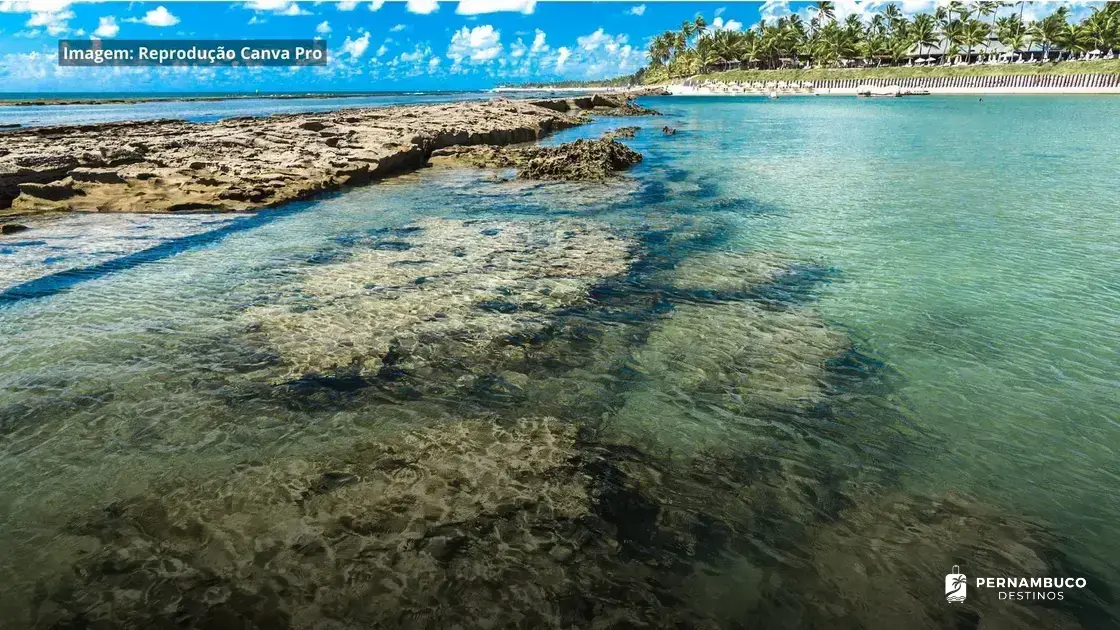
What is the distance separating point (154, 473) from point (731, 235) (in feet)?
37.5

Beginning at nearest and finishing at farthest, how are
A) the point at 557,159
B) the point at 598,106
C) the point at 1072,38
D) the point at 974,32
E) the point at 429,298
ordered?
the point at 429,298 → the point at 557,159 → the point at 598,106 → the point at 1072,38 → the point at 974,32

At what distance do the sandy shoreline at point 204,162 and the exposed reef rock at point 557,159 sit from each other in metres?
2.14

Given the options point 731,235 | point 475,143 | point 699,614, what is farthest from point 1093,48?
point 699,614

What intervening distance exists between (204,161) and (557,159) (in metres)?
12.7

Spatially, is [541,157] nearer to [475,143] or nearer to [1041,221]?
[475,143]

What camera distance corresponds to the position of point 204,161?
778 inches

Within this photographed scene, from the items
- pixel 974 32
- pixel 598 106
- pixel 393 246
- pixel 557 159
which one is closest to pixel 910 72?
pixel 974 32

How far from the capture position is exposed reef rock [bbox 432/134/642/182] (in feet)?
72.4

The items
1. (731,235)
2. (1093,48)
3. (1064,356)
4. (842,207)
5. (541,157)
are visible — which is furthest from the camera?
(1093,48)

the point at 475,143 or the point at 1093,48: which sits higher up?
the point at 1093,48

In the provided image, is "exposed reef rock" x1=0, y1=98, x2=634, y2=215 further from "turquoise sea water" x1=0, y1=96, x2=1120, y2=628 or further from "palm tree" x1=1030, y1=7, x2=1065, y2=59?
"palm tree" x1=1030, y1=7, x2=1065, y2=59

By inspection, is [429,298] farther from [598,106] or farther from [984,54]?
[984,54]

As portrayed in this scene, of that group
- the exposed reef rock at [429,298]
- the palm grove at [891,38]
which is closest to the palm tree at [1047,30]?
the palm grove at [891,38]

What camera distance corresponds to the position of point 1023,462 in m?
4.87
